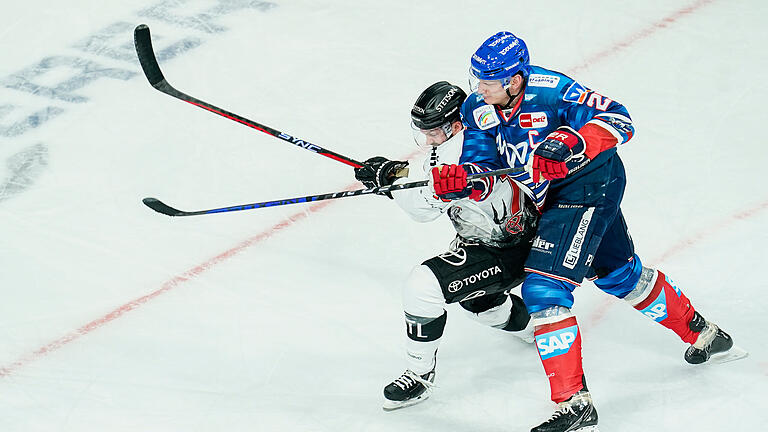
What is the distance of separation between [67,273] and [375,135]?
5.22ft

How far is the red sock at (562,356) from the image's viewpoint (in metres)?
3.31

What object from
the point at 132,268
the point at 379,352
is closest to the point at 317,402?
the point at 379,352

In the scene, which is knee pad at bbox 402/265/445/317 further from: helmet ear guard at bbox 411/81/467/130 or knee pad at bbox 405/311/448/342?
helmet ear guard at bbox 411/81/467/130

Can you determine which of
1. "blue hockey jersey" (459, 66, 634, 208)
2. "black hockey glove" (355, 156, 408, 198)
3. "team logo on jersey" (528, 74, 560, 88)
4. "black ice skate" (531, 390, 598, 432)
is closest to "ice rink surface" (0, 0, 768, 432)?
"black ice skate" (531, 390, 598, 432)

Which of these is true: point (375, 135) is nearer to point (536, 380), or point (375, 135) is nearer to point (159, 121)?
point (159, 121)

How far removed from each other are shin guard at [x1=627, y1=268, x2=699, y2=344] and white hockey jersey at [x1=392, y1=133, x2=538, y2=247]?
1.57 ft

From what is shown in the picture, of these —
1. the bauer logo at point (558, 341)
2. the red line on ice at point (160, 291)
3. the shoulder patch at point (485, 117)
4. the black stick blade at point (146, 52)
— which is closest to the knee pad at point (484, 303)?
the bauer logo at point (558, 341)

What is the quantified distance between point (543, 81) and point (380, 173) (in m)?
0.63

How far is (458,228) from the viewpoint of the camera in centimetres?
364

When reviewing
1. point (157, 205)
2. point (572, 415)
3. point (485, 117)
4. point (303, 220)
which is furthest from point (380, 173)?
point (157, 205)

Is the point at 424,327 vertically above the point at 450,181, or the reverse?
the point at 450,181

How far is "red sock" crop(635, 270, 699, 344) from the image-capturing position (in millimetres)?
3711

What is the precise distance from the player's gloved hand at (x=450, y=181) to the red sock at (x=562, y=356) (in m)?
0.50

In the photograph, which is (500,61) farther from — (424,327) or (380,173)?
(424,327)
